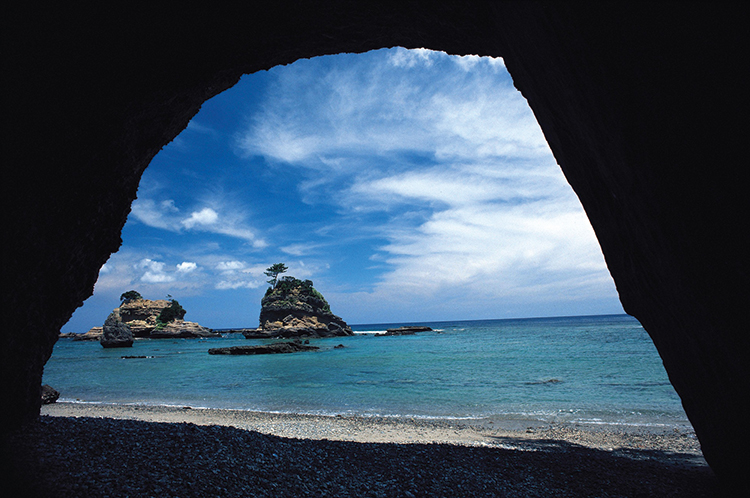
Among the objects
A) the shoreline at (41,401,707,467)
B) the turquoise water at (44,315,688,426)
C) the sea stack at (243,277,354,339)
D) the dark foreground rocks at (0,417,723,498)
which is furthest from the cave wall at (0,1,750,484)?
the sea stack at (243,277,354,339)

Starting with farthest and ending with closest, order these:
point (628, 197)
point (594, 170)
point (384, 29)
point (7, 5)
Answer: point (384, 29), point (7, 5), point (594, 170), point (628, 197)

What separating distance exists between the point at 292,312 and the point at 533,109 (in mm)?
76570

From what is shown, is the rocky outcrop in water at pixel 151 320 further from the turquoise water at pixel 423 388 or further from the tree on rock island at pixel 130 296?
the turquoise water at pixel 423 388

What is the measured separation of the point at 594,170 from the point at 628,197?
0.91 meters

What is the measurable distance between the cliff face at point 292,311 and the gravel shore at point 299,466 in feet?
228

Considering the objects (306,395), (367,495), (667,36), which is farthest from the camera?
(306,395)

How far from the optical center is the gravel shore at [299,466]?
15.7 ft

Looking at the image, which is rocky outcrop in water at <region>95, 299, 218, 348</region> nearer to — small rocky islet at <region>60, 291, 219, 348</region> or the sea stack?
small rocky islet at <region>60, 291, 219, 348</region>

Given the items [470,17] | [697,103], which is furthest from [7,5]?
[697,103]

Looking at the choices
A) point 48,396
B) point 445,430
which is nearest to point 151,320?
point 48,396

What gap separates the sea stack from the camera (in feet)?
247

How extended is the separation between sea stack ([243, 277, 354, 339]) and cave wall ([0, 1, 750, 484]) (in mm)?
70010

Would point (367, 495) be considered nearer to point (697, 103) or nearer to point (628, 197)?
point (628, 197)

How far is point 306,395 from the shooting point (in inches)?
667
